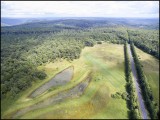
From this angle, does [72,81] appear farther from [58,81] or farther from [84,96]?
[84,96]

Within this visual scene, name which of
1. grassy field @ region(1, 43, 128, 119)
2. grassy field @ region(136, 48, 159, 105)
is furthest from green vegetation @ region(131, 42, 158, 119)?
grassy field @ region(1, 43, 128, 119)

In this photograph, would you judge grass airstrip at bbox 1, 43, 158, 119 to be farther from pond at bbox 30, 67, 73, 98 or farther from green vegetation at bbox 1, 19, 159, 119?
pond at bbox 30, 67, 73, 98

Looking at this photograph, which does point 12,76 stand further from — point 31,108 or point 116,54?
point 116,54

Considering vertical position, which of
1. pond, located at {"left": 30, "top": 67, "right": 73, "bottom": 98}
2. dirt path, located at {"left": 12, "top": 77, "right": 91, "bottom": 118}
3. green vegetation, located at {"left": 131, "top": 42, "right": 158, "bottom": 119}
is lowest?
pond, located at {"left": 30, "top": 67, "right": 73, "bottom": 98}

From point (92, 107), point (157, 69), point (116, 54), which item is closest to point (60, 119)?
point (92, 107)

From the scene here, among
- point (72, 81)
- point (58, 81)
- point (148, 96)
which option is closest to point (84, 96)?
point (72, 81)
